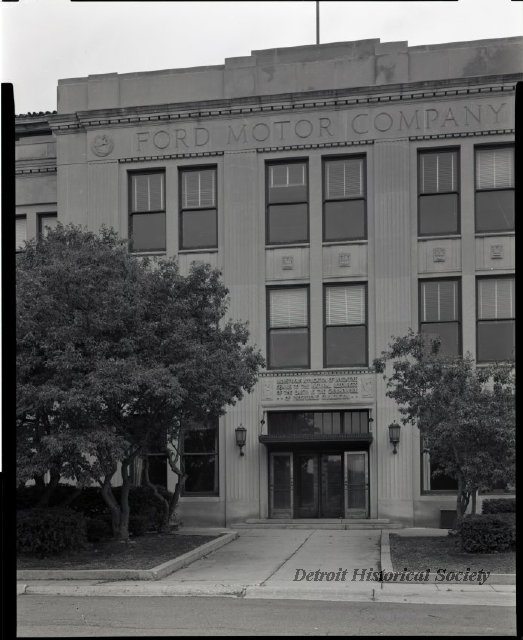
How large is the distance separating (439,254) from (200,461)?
9009 millimetres

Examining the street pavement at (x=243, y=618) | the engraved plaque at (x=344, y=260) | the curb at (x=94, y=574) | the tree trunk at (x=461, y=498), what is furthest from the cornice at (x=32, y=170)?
the street pavement at (x=243, y=618)

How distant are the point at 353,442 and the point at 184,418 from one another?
7.39m

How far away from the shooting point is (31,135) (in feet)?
93.2

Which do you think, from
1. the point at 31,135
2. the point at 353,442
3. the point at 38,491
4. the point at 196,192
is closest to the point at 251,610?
the point at 38,491

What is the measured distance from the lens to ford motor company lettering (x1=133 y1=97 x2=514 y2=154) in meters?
24.1

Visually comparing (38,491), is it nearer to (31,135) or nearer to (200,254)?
(200,254)

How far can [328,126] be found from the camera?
25.0m

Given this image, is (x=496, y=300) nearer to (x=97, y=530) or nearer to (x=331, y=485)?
(x=331, y=485)

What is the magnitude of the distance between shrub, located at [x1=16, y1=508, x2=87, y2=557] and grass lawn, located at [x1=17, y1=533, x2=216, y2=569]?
188 millimetres

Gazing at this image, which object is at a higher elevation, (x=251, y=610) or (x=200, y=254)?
(x=200, y=254)

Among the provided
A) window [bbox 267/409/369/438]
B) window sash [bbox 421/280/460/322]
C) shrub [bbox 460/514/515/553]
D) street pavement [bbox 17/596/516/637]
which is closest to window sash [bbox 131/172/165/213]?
window [bbox 267/409/369/438]

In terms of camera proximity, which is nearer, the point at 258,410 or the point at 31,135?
the point at 258,410

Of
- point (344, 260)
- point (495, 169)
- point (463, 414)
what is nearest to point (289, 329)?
point (344, 260)

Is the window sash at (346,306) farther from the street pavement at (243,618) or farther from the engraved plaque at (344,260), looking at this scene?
the street pavement at (243,618)
